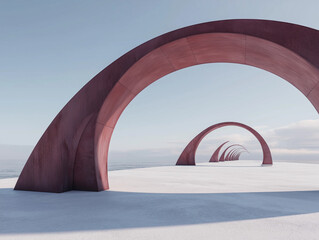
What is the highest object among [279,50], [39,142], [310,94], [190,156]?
[279,50]

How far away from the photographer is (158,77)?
294 inches

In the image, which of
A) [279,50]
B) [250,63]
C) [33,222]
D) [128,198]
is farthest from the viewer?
[250,63]

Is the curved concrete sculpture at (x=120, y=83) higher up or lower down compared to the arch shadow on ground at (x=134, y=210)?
higher up

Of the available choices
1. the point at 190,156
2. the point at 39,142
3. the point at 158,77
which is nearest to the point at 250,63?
the point at 158,77

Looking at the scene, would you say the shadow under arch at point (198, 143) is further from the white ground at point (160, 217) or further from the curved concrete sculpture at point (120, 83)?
the white ground at point (160, 217)

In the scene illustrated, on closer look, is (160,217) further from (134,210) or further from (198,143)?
(198,143)

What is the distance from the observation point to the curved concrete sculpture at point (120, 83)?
5.63 meters

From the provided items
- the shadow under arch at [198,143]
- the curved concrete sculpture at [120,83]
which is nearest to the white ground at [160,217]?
the curved concrete sculpture at [120,83]

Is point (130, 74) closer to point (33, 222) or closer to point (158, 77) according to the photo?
point (158, 77)

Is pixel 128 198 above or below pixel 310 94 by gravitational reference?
below

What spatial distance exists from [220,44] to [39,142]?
19.6 feet

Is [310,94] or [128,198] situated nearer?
[128,198]

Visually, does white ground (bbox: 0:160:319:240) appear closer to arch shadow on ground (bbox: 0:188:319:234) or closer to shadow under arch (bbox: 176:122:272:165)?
arch shadow on ground (bbox: 0:188:319:234)

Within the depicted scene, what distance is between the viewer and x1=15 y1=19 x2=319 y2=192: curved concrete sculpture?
5.63 metres
